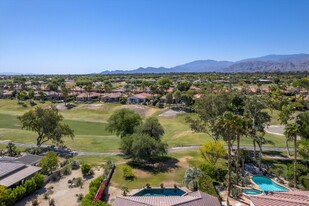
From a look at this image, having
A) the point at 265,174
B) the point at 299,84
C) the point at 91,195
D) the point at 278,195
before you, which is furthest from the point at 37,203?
the point at 299,84

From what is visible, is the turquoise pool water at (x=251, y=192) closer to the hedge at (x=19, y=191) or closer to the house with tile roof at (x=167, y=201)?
the house with tile roof at (x=167, y=201)

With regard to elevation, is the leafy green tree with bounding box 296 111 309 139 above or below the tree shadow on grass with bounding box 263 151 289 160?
above

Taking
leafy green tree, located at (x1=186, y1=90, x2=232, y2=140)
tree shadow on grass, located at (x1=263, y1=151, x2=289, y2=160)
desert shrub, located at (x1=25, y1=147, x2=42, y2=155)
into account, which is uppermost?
leafy green tree, located at (x1=186, y1=90, x2=232, y2=140)

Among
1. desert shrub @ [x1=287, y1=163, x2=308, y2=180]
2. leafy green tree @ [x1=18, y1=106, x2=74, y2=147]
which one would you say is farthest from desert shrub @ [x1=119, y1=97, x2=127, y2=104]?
desert shrub @ [x1=287, y1=163, x2=308, y2=180]

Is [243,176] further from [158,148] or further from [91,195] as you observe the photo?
[91,195]

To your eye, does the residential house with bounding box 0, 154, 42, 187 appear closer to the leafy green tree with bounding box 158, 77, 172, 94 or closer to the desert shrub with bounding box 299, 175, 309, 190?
the desert shrub with bounding box 299, 175, 309, 190

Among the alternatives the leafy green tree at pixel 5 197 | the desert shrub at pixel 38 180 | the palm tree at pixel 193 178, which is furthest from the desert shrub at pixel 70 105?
the palm tree at pixel 193 178
